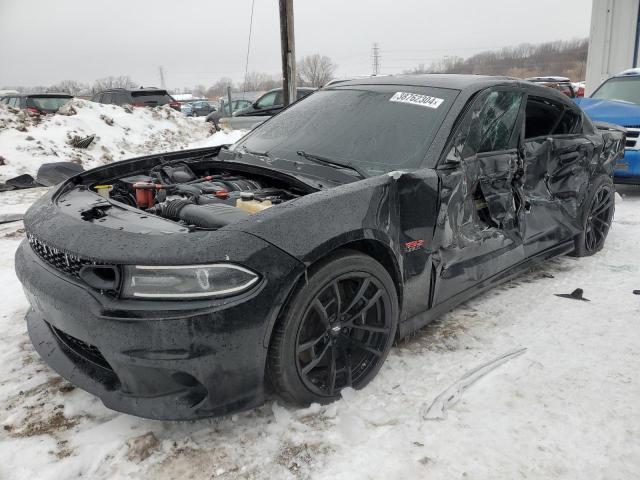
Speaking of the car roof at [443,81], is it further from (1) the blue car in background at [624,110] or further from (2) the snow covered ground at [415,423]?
(1) the blue car in background at [624,110]

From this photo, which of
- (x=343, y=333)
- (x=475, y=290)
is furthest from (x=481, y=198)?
(x=343, y=333)

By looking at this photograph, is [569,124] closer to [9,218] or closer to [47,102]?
[9,218]

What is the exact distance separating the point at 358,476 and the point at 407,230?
1.14 m

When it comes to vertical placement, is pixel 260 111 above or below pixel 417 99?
below

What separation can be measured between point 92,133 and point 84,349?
931 centimetres

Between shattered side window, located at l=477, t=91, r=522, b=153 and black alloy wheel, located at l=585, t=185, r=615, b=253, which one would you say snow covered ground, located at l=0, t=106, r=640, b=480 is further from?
black alloy wheel, located at l=585, t=185, r=615, b=253

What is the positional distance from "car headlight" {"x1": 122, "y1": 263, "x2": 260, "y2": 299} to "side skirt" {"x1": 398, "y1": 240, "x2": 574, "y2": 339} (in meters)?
1.09

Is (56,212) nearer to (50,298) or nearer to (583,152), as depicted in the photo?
(50,298)

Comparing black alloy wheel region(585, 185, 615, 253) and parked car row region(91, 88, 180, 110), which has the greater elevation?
parked car row region(91, 88, 180, 110)

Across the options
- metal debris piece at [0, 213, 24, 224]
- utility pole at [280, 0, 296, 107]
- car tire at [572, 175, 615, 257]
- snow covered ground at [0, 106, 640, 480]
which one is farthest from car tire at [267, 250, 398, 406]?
utility pole at [280, 0, 296, 107]

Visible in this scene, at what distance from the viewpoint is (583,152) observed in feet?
13.0

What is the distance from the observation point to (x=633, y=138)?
21.6 ft

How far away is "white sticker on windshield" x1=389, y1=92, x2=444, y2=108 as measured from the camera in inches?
116

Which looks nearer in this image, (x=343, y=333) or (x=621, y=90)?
(x=343, y=333)
